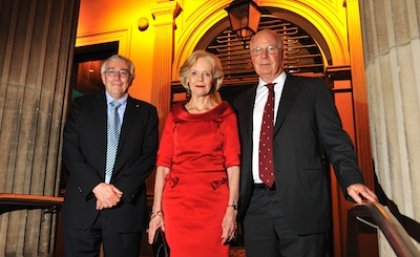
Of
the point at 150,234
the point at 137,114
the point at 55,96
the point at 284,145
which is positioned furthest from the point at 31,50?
the point at 284,145

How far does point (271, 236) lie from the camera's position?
74.0 inches

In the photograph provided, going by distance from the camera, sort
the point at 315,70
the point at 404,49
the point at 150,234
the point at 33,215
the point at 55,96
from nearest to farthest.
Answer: the point at 404,49, the point at 150,234, the point at 33,215, the point at 55,96, the point at 315,70

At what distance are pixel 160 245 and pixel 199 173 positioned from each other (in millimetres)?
458

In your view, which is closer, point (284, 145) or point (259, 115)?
point (284, 145)

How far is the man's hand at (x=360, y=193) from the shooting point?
1.56m

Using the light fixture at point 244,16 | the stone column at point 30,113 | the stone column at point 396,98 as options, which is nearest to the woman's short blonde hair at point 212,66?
the stone column at point 396,98

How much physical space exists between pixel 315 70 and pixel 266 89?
377 cm

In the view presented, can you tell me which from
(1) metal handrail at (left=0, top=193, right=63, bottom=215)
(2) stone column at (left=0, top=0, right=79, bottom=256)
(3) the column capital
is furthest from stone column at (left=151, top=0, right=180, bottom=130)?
(1) metal handrail at (left=0, top=193, right=63, bottom=215)

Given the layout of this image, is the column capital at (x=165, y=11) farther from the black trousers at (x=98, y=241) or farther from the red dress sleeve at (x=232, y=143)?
the black trousers at (x=98, y=241)

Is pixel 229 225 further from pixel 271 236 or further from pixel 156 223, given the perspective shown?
pixel 156 223

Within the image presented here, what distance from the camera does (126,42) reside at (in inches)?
250

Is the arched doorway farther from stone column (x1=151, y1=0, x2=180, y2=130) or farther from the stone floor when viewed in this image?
the stone floor

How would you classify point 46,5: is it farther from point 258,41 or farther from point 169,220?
point 169,220

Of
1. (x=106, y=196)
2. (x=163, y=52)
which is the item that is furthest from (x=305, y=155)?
(x=163, y=52)
